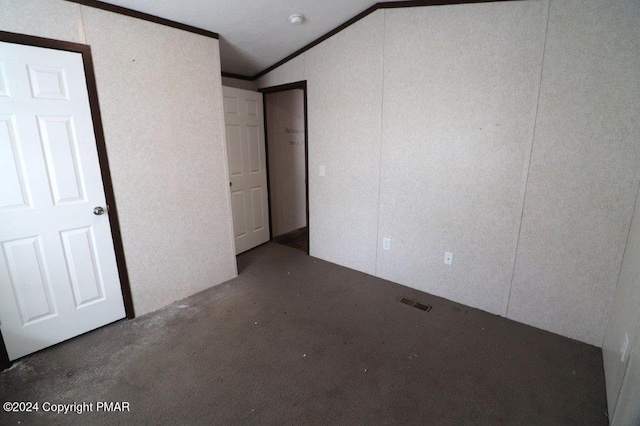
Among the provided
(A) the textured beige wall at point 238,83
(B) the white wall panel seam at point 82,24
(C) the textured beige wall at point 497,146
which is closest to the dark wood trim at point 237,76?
(A) the textured beige wall at point 238,83

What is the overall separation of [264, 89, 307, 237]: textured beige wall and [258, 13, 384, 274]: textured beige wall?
22.2 inches

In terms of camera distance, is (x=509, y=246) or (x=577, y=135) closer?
(x=577, y=135)

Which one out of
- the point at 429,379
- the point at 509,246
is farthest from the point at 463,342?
the point at 509,246

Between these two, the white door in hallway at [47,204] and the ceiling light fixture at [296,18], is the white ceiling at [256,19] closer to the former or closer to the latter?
the ceiling light fixture at [296,18]

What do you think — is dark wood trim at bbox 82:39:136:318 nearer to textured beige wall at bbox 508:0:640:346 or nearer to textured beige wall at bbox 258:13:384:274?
textured beige wall at bbox 258:13:384:274

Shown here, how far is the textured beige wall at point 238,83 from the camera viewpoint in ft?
11.9

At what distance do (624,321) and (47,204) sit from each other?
3589 mm

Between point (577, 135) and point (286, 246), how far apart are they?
3.21 m

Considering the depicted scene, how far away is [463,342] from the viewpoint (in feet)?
7.14

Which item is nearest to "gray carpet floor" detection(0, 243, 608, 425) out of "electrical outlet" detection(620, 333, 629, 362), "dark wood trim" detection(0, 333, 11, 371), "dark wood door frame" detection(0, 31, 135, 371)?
"dark wood trim" detection(0, 333, 11, 371)

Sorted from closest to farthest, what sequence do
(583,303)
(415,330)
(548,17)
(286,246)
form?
(548,17), (583,303), (415,330), (286,246)

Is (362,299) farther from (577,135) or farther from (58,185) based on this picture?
(58,185)

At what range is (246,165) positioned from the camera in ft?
12.4

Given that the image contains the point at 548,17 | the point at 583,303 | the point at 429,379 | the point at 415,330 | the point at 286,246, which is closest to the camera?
the point at 429,379
